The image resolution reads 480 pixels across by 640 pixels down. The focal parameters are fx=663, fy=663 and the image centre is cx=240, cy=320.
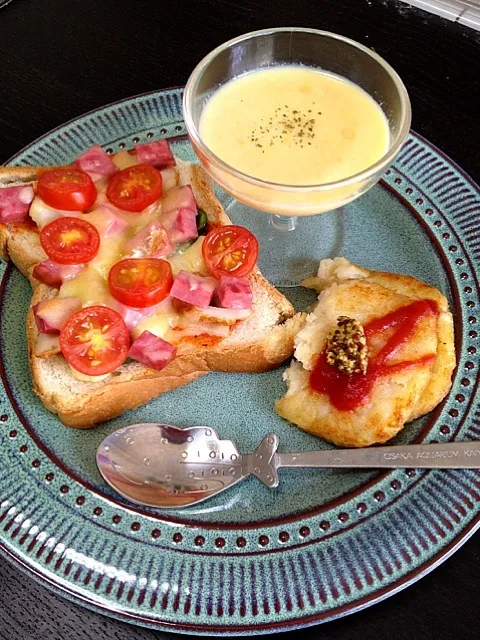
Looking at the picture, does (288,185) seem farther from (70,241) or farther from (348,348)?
(70,241)

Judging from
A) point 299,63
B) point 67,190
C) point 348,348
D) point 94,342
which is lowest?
point 94,342

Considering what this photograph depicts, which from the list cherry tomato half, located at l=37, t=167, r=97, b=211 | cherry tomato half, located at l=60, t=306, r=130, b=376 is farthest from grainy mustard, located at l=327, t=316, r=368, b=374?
cherry tomato half, located at l=37, t=167, r=97, b=211

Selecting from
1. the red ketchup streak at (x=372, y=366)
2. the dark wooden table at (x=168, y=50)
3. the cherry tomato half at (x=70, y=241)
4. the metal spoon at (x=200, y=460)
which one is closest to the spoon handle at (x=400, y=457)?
the metal spoon at (x=200, y=460)

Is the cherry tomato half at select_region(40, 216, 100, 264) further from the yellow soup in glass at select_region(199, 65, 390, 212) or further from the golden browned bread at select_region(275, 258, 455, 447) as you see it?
the golden browned bread at select_region(275, 258, 455, 447)

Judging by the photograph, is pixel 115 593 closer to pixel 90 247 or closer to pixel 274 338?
pixel 274 338

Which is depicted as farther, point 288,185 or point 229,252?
point 229,252

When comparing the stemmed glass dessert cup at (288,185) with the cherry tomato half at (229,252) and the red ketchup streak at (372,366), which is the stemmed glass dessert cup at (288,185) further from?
the red ketchup streak at (372,366)

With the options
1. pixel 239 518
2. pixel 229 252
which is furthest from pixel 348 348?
pixel 239 518
